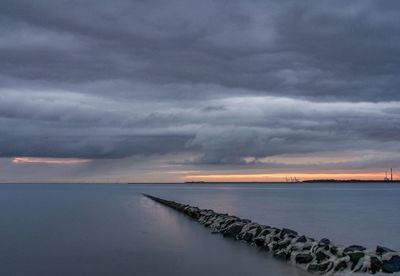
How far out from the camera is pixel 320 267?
17438 mm

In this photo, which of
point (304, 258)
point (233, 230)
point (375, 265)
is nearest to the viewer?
point (375, 265)

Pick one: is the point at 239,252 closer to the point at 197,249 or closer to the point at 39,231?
the point at 197,249

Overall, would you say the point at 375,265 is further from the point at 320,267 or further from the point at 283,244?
the point at 283,244

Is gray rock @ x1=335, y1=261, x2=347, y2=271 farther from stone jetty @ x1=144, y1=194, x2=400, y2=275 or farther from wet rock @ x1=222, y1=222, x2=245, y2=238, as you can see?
wet rock @ x1=222, y1=222, x2=245, y2=238

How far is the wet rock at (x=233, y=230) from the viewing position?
28.3m

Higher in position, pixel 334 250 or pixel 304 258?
pixel 334 250

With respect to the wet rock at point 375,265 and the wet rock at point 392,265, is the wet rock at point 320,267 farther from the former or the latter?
the wet rock at point 392,265

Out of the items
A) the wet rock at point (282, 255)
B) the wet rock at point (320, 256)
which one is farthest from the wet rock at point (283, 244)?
the wet rock at point (320, 256)

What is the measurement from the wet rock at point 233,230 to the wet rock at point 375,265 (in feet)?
40.2

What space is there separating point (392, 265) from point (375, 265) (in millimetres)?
457

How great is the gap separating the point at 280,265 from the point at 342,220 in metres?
28.3

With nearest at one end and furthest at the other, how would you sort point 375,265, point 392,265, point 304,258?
point 392,265, point 375,265, point 304,258

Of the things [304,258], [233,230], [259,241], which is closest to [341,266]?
[304,258]

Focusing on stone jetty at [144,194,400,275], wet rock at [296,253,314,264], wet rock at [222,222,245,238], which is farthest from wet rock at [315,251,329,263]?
wet rock at [222,222,245,238]
